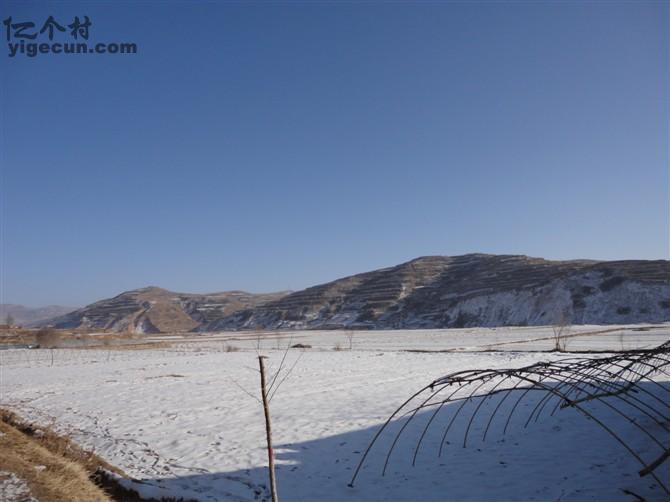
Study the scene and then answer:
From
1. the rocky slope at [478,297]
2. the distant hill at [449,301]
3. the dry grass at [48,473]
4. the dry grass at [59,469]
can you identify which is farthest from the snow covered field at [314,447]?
the distant hill at [449,301]

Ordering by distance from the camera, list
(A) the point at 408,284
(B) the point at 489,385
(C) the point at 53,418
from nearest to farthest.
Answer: (C) the point at 53,418 → (B) the point at 489,385 → (A) the point at 408,284

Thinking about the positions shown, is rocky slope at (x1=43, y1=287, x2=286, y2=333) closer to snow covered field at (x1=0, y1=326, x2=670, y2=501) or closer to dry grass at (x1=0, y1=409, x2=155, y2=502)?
snow covered field at (x1=0, y1=326, x2=670, y2=501)

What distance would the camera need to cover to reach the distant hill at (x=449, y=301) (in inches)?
2694

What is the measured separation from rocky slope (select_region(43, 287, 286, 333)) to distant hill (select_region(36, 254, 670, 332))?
0.43 metres

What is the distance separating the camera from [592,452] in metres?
8.22

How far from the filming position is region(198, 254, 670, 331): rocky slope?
222 ft

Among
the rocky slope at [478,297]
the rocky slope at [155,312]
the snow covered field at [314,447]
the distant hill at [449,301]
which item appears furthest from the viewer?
the rocky slope at [155,312]

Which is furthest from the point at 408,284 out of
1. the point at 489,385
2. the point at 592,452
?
the point at 592,452

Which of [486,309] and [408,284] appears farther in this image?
[408,284]

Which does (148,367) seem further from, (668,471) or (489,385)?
(668,471)

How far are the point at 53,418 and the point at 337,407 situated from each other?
8523mm

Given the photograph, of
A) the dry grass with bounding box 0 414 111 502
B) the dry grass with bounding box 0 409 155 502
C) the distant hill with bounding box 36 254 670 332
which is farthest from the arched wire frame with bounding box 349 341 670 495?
the distant hill with bounding box 36 254 670 332

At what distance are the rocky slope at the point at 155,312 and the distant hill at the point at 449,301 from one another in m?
0.43

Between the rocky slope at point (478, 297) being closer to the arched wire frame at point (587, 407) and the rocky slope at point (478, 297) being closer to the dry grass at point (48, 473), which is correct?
the arched wire frame at point (587, 407)
